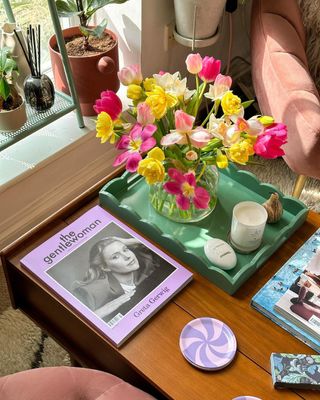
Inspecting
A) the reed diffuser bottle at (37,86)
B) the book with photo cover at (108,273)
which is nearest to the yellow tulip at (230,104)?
the book with photo cover at (108,273)

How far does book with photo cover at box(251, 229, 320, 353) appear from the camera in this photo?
112cm

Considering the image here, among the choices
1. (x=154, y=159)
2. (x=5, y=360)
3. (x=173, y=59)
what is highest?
(x=154, y=159)

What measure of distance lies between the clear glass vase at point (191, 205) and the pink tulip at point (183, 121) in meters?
0.17

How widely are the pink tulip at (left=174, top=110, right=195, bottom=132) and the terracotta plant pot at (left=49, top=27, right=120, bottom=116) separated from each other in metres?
0.69

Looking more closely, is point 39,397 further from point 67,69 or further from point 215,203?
point 67,69

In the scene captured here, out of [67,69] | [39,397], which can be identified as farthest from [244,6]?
[39,397]

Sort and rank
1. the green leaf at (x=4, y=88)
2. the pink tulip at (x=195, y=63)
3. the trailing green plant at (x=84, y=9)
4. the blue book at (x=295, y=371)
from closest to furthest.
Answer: the blue book at (x=295, y=371) → the pink tulip at (x=195, y=63) → the green leaf at (x=4, y=88) → the trailing green plant at (x=84, y=9)

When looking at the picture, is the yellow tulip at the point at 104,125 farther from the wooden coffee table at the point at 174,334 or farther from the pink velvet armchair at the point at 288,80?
the pink velvet armchair at the point at 288,80

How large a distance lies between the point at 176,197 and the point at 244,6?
4.01 feet

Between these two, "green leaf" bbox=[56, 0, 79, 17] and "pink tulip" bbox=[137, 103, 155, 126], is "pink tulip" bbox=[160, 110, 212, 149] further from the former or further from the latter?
"green leaf" bbox=[56, 0, 79, 17]

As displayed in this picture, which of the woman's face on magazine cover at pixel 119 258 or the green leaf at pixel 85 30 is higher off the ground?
the green leaf at pixel 85 30

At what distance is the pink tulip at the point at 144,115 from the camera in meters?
1.10

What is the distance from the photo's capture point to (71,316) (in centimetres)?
117

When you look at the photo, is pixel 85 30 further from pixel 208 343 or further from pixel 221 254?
pixel 208 343
